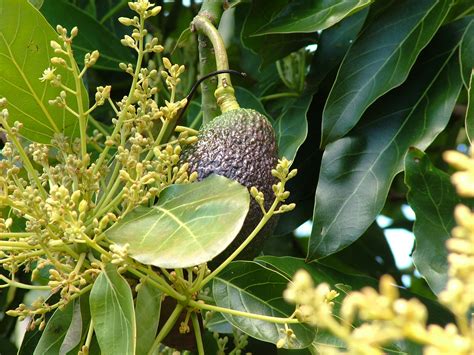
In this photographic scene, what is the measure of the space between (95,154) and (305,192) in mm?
357

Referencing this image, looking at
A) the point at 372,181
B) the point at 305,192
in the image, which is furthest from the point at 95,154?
the point at 372,181

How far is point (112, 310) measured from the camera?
96 cm

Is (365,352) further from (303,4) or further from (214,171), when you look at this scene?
(303,4)

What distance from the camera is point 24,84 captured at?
1114 mm

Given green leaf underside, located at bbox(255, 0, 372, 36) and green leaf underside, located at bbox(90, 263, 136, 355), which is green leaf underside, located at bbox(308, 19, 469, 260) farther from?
green leaf underside, located at bbox(90, 263, 136, 355)

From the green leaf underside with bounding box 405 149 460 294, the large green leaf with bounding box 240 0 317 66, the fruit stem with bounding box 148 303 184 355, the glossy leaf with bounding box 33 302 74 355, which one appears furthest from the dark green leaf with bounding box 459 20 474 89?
the glossy leaf with bounding box 33 302 74 355

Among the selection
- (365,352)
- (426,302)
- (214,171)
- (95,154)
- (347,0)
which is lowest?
(365,352)

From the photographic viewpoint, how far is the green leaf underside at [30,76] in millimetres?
1100

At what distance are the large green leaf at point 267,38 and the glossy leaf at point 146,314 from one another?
0.55 m

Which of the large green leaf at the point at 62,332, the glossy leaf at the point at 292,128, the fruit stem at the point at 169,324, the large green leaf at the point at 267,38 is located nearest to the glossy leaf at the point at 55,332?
the large green leaf at the point at 62,332

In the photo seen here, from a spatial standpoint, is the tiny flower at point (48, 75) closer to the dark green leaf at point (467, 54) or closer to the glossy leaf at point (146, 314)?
the glossy leaf at point (146, 314)

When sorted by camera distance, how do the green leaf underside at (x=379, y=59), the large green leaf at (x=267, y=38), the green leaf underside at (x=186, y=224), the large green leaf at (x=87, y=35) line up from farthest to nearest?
the large green leaf at (x=87, y=35) → the large green leaf at (x=267, y=38) → the green leaf underside at (x=379, y=59) → the green leaf underside at (x=186, y=224)

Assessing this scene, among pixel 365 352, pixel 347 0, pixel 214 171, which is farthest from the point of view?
pixel 347 0

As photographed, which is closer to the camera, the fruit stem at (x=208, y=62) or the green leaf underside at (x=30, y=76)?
the green leaf underside at (x=30, y=76)
